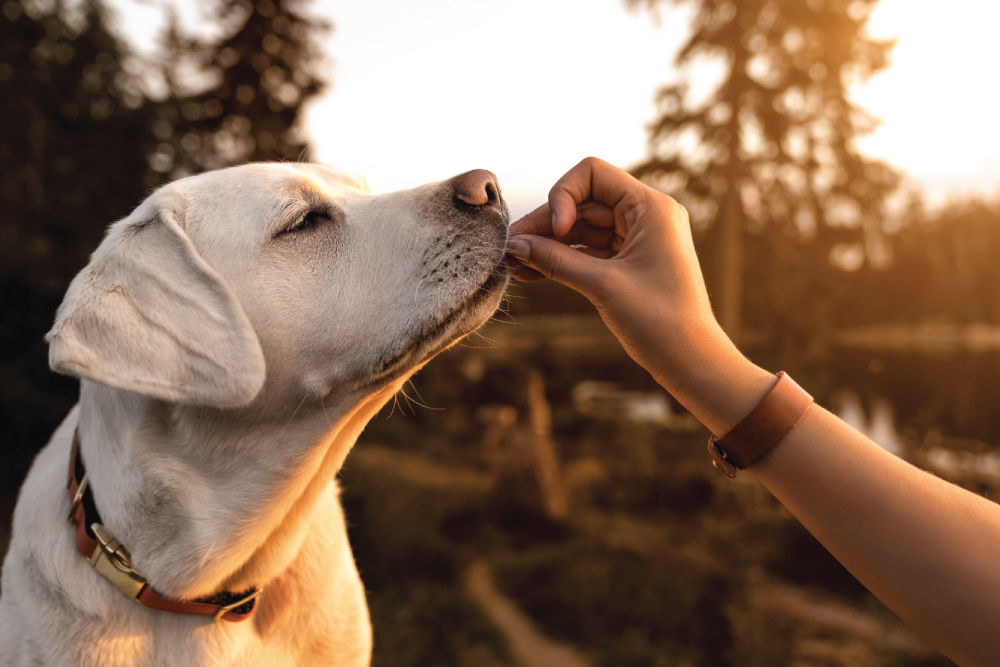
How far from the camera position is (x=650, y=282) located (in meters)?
1.65

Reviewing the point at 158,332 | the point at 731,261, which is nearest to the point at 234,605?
the point at 158,332

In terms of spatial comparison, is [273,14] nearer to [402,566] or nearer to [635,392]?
[635,392]

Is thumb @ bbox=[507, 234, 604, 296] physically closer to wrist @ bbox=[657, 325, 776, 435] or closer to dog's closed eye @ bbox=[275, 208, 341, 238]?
wrist @ bbox=[657, 325, 776, 435]

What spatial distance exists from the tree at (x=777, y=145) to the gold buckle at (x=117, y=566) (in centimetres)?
868

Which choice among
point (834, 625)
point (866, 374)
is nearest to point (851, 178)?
point (866, 374)

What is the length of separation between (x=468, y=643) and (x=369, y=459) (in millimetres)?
5190

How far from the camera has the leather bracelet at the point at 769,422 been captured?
146cm

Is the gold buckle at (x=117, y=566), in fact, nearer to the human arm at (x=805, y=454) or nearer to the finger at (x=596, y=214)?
the human arm at (x=805, y=454)

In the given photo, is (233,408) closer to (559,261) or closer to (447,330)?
(447,330)

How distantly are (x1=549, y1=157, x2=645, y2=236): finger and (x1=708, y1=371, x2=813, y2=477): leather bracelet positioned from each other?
644mm

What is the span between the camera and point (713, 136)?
32.5ft

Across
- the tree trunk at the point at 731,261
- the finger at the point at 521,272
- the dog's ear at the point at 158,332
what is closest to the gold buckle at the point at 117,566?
the dog's ear at the point at 158,332

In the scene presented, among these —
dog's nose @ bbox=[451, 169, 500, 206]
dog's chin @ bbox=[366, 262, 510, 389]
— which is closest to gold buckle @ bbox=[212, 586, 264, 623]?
dog's chin @ bbox=[366, 262, 510, 389]

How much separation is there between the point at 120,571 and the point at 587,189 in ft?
5.90
